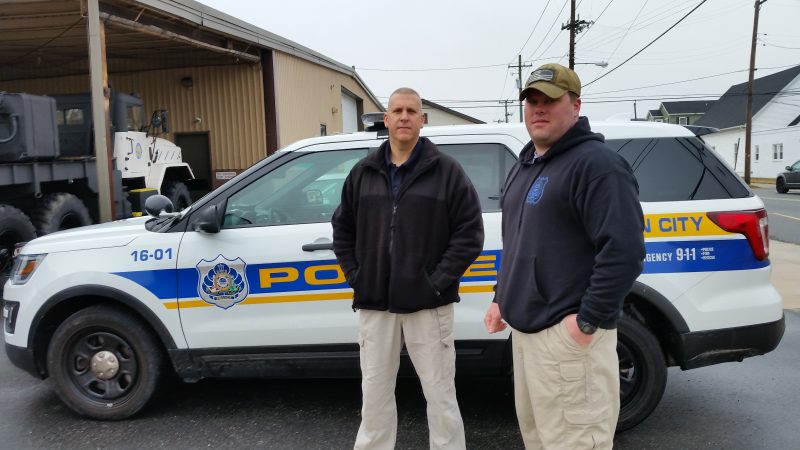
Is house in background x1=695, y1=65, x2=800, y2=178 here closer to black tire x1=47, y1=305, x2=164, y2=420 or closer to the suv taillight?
the suv taillight

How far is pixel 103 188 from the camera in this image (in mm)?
9625

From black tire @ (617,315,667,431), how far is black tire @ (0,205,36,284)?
22.5ft

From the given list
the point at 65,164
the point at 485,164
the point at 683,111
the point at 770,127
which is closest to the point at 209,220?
the point at 485,164

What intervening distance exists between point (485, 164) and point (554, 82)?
61.2 inches

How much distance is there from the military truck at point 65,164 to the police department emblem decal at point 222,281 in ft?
15.9

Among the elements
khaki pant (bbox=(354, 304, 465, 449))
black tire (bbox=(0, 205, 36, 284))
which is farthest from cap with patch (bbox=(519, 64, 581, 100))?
black tire (bbox=(0, 205, 36, 284))

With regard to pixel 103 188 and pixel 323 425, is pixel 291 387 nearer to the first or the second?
pixel 323 425

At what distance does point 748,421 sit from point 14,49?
16.8 metres

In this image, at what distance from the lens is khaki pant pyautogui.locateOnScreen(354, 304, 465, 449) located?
2.83m

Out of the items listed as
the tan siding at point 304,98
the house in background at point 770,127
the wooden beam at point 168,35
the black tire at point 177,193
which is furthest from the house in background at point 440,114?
the black tire at point 177,193

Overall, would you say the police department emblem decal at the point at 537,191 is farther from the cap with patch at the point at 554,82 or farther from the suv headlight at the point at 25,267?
the suv headlight at the point at 25,267

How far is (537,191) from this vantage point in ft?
7.40

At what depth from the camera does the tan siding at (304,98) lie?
53.2ft

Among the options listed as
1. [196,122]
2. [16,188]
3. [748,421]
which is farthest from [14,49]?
[748,421]
